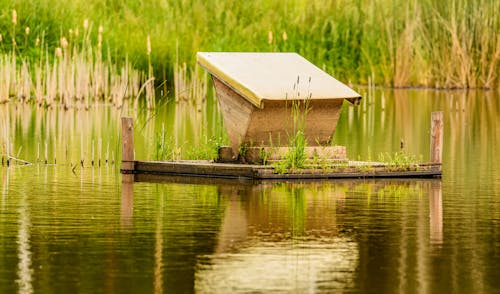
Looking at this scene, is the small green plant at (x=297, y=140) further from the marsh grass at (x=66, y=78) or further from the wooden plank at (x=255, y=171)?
the marsh grass at (x=66, y=78)

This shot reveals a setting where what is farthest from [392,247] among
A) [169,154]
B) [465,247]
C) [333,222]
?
[169,154]

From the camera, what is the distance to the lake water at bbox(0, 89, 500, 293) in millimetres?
11695

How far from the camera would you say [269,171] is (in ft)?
64.0

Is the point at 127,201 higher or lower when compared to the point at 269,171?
lower

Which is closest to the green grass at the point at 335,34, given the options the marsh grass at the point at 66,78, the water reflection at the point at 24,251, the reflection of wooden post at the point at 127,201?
the marsh grass at the point at 66,78

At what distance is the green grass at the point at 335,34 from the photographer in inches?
1594

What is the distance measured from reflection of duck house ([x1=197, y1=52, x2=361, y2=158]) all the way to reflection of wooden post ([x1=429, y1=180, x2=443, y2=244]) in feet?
5.77

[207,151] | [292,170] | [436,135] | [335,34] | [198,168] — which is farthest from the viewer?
[335,34]

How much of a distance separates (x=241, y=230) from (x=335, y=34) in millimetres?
30191

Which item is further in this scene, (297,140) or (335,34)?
(335,34)

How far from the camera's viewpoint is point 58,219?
50.1ft

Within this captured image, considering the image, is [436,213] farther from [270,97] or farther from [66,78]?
[66,78]

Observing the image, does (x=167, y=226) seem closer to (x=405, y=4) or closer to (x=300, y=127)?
(x=300, y=127)

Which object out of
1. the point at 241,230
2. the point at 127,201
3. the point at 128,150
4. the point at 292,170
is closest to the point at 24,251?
the point at 241,230
